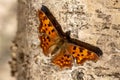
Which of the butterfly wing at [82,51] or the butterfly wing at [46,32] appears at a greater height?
the butterfly wing at [46,32]

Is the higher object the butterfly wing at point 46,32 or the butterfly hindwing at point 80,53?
the butterfly wing at point 46,32

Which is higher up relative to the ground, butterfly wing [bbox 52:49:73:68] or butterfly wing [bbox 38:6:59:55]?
butterfly wing [bbox 38:6:59:55]

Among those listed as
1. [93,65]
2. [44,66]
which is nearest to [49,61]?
[44,66]

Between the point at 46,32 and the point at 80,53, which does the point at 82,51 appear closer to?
the point at 80,53

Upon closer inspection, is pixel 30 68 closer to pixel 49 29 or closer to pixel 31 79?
pixel 31 79
